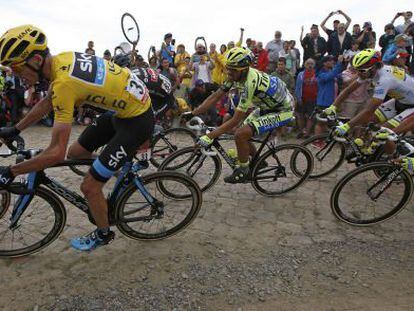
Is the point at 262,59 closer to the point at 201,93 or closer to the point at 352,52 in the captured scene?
the point at 201,93

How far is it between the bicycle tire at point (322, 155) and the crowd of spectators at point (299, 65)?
101 inches

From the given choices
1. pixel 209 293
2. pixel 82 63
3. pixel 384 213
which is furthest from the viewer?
pixel 384 213

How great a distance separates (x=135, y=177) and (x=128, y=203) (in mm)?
397

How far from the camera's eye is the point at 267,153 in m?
5.62

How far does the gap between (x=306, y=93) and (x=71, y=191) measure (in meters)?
7.39

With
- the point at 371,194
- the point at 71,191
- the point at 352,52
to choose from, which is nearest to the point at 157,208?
the point at 71,191

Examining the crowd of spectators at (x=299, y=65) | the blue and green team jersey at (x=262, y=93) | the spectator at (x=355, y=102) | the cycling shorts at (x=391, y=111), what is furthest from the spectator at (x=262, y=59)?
the blue and green team jersey at (x=262, y=93)

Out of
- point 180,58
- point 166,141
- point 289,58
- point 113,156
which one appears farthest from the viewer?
point 180,58

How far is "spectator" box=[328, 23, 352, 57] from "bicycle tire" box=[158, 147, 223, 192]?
713 centimetres

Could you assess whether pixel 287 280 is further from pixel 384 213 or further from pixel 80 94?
pixel 80 94

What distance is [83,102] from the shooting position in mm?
3348

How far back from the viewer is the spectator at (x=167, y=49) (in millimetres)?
12734

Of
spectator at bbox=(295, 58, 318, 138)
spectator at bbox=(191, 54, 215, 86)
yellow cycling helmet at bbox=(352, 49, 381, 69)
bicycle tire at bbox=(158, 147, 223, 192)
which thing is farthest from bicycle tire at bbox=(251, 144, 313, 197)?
spectator at bbox=(191, 54, 215, 86)

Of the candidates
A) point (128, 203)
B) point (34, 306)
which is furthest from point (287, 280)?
point (34, 306)
